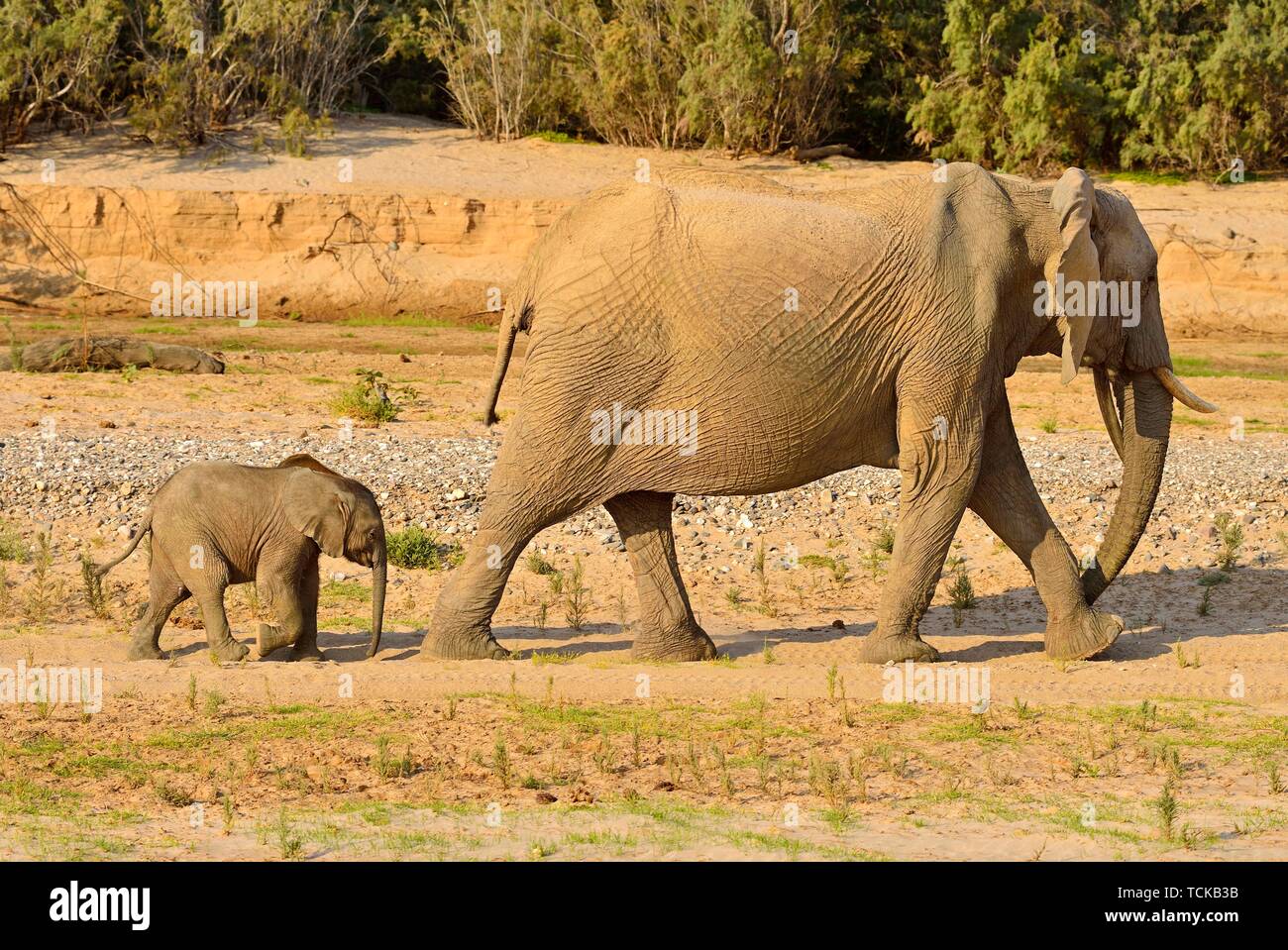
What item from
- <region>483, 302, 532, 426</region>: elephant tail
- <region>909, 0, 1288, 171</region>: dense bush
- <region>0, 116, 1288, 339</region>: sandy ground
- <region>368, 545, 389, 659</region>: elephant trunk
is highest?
<region>909, 0, 1288, 171</region>: dense bush

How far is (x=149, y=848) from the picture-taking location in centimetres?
659

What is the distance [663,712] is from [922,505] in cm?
188

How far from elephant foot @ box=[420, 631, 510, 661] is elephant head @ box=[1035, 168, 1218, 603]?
352 cm

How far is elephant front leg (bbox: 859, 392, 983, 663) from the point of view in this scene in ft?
30.7

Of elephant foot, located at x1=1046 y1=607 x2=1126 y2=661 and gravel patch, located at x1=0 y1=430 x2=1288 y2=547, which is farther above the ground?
gravel patch, located at x1=0 y1=430 x2=1288 y2=547

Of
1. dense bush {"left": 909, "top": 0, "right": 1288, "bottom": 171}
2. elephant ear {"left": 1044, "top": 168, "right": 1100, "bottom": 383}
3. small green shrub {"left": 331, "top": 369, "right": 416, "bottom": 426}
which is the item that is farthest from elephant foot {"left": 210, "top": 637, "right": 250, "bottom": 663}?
dense bush {"left": 909, "top": 0, "right": 1288, "bottom": 171}

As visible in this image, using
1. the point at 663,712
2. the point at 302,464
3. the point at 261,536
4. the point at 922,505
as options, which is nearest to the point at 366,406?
the point at 302,464

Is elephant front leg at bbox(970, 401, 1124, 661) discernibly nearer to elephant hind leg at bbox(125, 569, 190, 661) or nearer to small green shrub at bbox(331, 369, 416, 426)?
elephant hind leg at bbox(125, 569, 190, 661)

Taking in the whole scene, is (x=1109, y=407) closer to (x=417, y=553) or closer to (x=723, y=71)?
(x=417, y=553)

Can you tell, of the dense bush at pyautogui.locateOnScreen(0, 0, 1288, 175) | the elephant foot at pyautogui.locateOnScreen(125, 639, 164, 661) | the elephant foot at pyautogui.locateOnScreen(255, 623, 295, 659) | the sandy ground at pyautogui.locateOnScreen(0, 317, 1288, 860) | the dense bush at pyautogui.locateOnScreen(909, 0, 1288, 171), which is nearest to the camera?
the sandy ground at pyautogui.locateOnScreen(0, 317, 1288, 860)

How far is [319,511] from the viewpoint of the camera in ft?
30.5

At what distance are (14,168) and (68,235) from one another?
1628 millimetres

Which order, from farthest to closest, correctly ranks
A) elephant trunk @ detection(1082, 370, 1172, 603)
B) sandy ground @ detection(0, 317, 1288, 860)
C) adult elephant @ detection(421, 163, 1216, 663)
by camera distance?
elephant trunk @ detection(1082, 370, 1172, 603) → adult elephant @ detection(421, 163, 1216, 663) → sandy ground @ detection(0, 317, 1288, 860)
